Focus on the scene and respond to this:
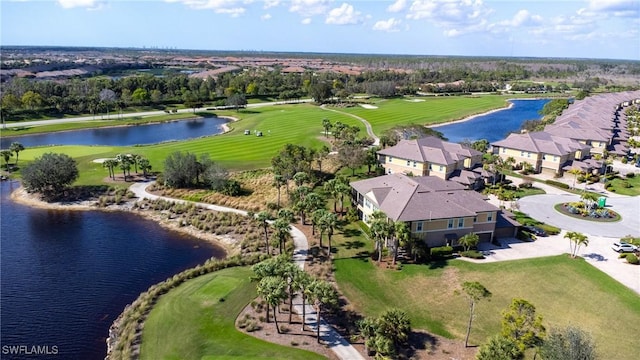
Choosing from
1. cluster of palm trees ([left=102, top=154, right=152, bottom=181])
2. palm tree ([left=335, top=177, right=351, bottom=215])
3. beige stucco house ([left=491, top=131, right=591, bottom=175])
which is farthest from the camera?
beige stucco house ([left=491, top=131, right=591, bottom=175])

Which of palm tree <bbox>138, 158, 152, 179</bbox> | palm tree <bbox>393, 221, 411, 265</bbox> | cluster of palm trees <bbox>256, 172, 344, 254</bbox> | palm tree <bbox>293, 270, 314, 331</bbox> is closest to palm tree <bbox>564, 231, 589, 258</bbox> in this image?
palm tree <bbox>393, 221, 411, 265</bbox>

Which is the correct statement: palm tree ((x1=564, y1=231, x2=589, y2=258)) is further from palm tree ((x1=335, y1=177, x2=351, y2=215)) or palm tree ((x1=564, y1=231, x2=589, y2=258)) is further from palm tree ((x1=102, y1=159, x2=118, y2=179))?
palm tree ((x1=102, y1=159, x2=118, y2=179))

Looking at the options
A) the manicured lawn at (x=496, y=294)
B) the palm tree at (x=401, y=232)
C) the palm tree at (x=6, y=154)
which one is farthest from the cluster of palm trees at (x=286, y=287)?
the palm tree at (x=6, y=154)

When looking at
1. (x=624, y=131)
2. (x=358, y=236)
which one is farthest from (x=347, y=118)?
(x=358, y=236)

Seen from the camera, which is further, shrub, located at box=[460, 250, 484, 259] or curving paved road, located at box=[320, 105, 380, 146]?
curving paved road, located at box=[320, 105, 380, 146]

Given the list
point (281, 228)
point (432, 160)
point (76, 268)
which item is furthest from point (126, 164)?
point (432, 160)

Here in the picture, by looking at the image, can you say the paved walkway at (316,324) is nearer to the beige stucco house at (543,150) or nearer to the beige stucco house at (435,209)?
the beige stucco house at (435,209)
